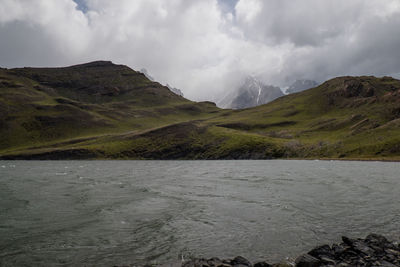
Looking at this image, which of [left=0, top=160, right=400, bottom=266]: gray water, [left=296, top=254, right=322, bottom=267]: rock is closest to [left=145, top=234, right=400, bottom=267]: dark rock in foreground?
[left=296, top=254, right=322, bottom=267]: rock

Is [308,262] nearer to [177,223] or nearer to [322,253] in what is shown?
[322,253]

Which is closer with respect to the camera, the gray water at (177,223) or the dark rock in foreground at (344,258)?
the dark rock in foreground at (344,258)

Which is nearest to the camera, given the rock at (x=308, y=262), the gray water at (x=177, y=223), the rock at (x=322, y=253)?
the rock at (x=308, y=262)

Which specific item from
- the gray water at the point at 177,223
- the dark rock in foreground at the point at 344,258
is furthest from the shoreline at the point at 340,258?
the gray water at the point at 177,223

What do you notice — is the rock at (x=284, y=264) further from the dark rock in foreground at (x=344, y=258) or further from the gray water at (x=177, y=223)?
the gray water at (x=177, y=223)

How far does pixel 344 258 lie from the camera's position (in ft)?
61.4

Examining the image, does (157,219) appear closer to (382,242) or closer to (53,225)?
(53,225)

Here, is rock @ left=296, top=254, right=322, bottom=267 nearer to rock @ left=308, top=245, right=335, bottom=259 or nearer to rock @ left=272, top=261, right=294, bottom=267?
rock @ left=272, top=261, right=294, bottom=267

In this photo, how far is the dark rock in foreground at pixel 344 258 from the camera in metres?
17.5

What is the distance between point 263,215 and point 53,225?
66.5 feet

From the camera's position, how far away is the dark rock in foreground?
17.5 m

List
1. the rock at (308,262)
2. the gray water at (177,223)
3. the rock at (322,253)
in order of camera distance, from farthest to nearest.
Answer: the gray water at (177,223) < the rock at (322,253) < the rock at (308,262)

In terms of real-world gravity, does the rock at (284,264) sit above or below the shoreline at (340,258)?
below

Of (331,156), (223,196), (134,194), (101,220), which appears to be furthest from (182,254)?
(331,156)
